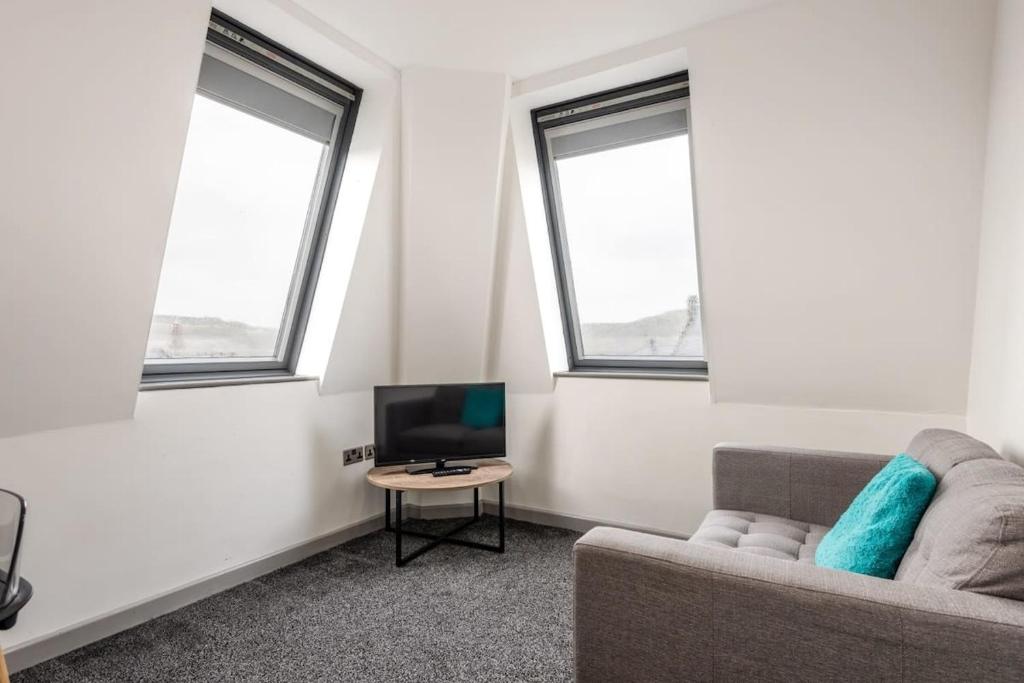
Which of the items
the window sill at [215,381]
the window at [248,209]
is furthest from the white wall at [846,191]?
the window sill at [215,381]

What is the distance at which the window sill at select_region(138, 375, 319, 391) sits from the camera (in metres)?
2.73

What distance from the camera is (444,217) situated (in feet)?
11.7

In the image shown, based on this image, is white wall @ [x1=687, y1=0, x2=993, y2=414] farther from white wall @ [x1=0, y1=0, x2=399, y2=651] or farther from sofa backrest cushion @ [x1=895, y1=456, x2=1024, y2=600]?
white wall @ [x1=0, y1=0, x2=399, y2=651]

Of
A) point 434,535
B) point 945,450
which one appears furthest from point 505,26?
point 434,535

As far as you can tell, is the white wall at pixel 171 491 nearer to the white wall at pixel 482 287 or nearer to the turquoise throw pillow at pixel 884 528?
the white wall at pixel 482 287

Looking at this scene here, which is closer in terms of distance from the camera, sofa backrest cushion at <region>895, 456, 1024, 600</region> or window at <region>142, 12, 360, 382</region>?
sofa backrest cushion at <region>895, 456, 1024, 600</region>

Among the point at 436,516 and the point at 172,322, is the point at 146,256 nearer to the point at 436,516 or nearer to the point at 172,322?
the point at 172,322

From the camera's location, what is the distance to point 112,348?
245 cm

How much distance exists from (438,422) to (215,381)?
49.8 inches

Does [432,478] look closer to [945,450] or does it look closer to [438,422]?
[438,422]

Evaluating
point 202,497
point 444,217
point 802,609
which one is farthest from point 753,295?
point 202,497

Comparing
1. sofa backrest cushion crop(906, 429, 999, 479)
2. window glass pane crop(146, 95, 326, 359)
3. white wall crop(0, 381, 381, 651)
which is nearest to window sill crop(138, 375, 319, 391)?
white wall crop(0, 381, 381, 651)

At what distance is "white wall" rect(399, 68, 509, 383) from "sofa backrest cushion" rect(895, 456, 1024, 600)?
2710 mm

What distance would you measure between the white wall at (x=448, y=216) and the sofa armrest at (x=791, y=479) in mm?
1834
